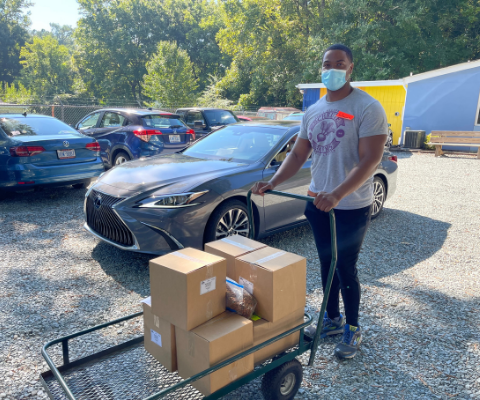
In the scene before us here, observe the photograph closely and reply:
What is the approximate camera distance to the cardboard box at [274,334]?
7.08 feet

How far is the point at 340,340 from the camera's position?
3.04 m

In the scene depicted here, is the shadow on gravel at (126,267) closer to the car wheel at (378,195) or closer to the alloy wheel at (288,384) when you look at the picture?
the alloy wheel at (288,384)

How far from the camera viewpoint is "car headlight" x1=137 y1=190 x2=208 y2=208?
157 inches

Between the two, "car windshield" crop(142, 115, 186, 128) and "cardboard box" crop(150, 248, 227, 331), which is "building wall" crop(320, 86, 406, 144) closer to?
"car windshield" crop(142, 115, 186, 128)

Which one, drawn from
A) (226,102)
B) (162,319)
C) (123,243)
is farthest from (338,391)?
(226,102)

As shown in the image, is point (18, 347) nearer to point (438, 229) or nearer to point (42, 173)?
point (42, 173)

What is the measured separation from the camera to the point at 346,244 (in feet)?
8.66

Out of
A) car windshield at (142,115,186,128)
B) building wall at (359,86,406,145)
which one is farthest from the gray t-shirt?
building wall at (359,86,406,145)

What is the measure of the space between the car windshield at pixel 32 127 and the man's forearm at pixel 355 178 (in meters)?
6.18

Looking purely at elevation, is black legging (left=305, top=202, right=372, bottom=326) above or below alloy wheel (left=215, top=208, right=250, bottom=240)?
above

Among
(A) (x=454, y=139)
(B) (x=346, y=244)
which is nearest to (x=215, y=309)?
(B) (x=346, y=244)

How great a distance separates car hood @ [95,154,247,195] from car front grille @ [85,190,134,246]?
0.13m

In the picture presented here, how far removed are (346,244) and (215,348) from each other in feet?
3.77

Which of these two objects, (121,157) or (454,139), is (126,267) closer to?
(121,157)
